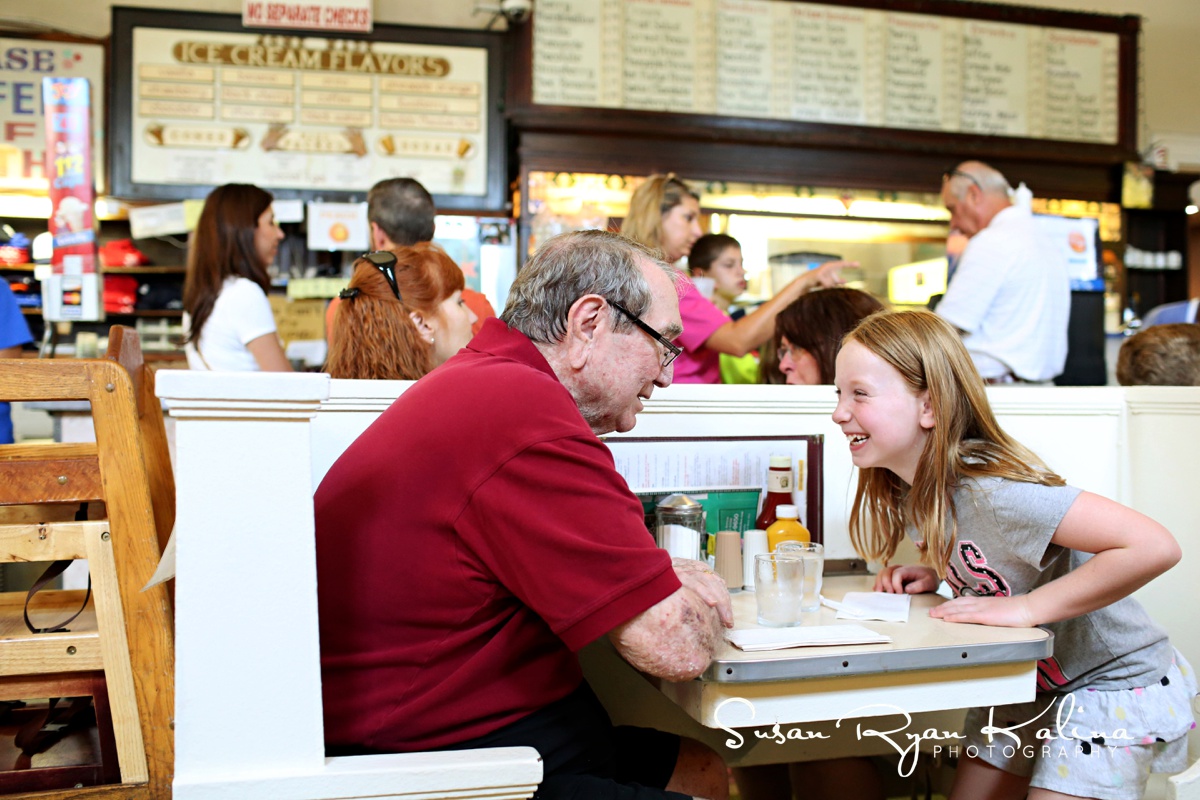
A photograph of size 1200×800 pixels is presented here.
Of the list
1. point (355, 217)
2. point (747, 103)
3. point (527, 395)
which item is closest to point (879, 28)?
point (747, 103)

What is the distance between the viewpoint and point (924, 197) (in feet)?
18.1

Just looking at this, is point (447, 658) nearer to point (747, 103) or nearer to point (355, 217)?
point (355, 217)

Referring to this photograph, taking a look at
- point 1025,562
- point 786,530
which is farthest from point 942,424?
point 786,530

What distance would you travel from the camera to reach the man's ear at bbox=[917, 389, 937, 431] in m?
1.60

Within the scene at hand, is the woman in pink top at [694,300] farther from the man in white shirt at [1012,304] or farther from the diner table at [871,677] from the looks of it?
the diner table at [871,677]

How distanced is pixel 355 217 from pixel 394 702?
4.32 metres

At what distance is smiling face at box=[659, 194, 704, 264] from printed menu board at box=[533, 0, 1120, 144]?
88.6 inches

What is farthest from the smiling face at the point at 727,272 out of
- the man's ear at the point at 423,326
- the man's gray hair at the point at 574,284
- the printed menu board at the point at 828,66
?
the printed menu board at the point at 828,66

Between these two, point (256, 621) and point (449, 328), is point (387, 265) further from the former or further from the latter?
point (256, 621)

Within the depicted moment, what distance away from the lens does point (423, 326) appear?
2.12 m

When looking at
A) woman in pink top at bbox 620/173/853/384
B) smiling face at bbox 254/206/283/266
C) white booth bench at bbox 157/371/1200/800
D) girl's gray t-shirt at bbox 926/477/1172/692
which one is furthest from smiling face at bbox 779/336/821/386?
smiling face at bbox 254/206/283/266

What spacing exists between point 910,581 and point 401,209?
1763mm


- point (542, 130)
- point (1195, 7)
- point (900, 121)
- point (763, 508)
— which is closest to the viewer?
point (763, 508)

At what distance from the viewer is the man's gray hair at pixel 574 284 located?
1377mm
